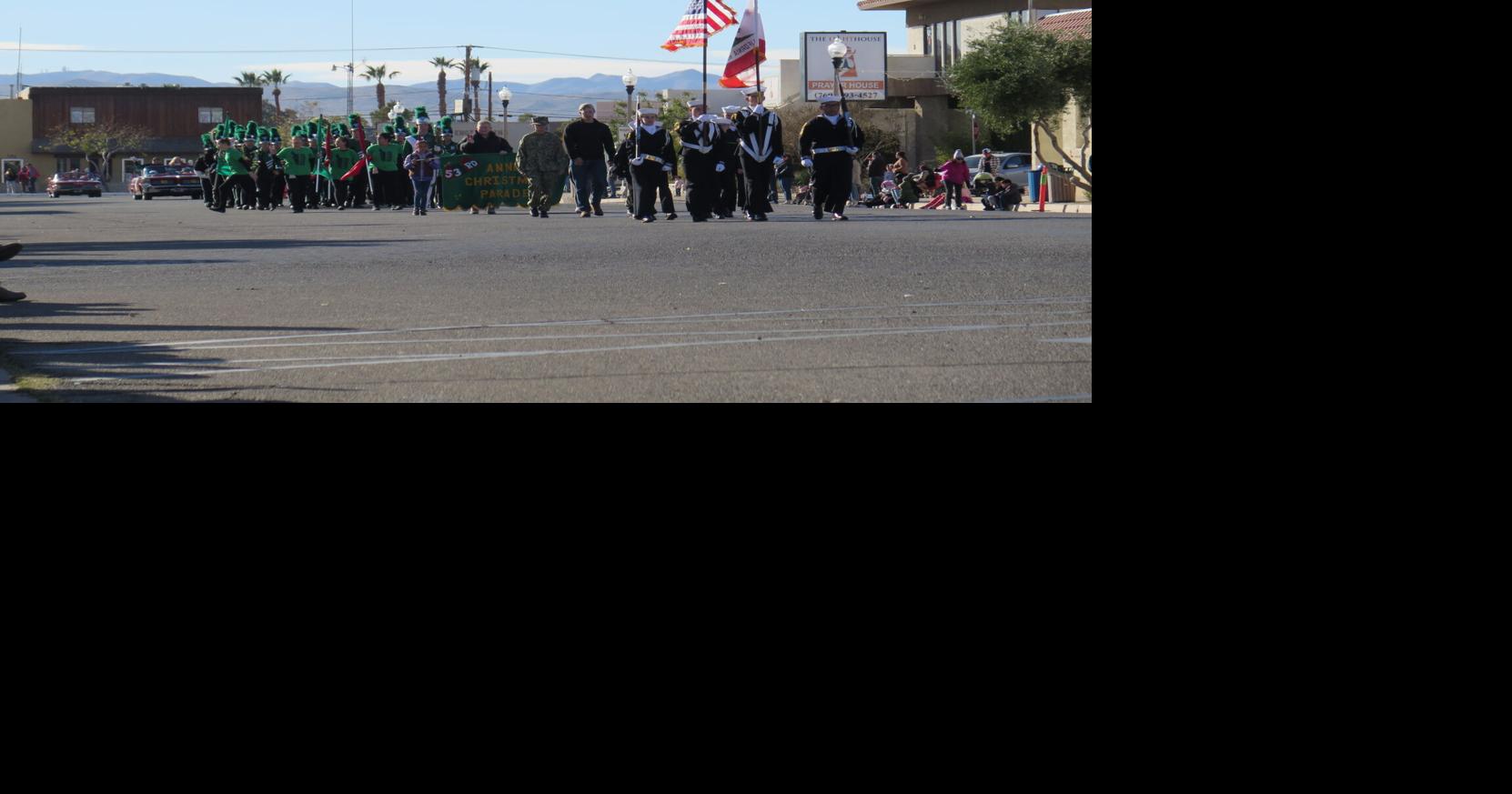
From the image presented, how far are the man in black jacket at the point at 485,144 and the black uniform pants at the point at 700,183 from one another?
739cm

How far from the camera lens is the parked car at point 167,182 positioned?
53.6 m

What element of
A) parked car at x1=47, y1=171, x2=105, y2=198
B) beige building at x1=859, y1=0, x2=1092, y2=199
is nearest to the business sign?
beige building at x1=859, y1=0, x2=1092, y2=199

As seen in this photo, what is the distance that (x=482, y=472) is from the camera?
6707 millimetres

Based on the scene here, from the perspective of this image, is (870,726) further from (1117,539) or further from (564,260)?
(564,260)

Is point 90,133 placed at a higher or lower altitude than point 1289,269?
higher

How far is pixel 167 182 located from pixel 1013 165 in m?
22.2

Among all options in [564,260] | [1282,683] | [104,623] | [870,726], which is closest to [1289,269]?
[1282,683]

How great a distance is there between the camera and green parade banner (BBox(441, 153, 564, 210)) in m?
33.3

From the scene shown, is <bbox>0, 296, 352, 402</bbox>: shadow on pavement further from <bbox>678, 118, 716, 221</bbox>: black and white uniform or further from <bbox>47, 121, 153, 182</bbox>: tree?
<bbox>47, 121, 153, 182</bbox>: tree

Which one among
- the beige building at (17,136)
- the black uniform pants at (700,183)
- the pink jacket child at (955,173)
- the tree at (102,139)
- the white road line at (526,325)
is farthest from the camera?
the beige building at (17,136)

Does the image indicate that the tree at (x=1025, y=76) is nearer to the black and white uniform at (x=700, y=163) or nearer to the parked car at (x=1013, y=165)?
the parked car at (x=1013, y=165)

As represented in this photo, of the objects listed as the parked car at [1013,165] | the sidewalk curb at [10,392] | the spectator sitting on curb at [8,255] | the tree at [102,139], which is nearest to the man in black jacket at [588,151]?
the parked car at [1013,165]

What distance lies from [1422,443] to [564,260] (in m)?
11.5

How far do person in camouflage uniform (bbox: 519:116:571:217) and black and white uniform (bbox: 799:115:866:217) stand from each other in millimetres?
5721
